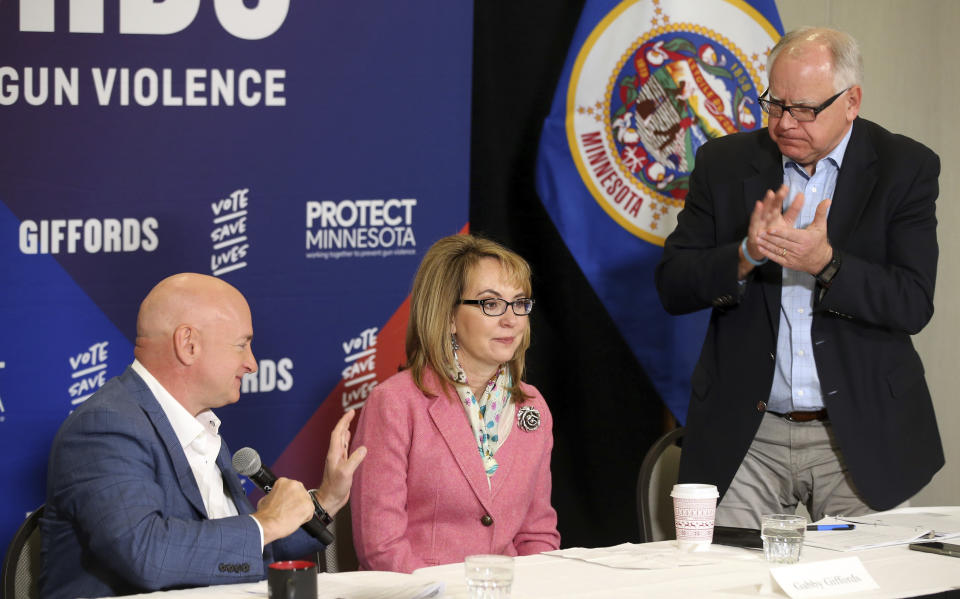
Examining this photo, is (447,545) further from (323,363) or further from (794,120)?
(794,120)

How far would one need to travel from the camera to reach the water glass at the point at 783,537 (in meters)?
2.14

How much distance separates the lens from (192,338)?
2.29 meters

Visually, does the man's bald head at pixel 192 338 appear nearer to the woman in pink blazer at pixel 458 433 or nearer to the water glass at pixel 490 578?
the woman in pink blazer at pixel 458 433

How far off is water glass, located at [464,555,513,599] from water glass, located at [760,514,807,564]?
657mm

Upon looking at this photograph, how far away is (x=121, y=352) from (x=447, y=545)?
52.6 inches

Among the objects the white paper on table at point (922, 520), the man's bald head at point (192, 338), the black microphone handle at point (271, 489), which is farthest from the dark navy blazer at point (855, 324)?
the man's bald head at point (192, 338)

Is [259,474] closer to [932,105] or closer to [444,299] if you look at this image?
[444,299]

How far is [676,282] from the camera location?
305 centimetres

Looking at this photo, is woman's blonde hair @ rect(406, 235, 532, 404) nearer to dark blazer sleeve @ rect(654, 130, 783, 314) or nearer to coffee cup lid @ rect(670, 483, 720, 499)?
dark blazer sleeve @ rect(654, 130, 783, 314)

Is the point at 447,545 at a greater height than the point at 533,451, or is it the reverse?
the point at 533,451

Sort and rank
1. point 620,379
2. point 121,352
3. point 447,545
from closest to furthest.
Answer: point 447,545 < point 121,352 < point 620,379

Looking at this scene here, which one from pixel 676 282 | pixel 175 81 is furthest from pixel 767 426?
pixel 175 81

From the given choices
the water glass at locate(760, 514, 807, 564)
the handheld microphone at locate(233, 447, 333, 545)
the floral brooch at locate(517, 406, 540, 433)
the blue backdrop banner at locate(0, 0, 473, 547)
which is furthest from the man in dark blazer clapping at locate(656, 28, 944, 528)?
the handheld microphone at locate(233, 447, 333, 545)

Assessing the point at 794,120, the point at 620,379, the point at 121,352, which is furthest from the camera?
the point at 620,379
